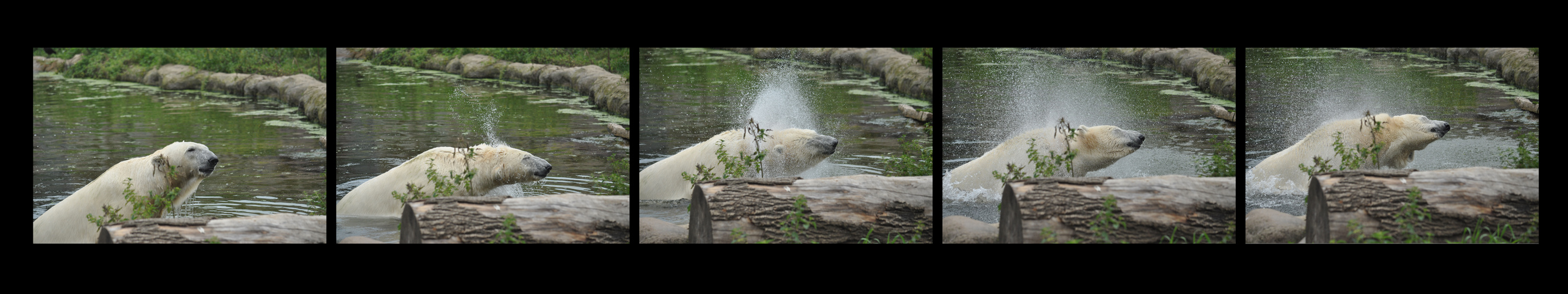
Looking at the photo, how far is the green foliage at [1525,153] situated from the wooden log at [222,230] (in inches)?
278

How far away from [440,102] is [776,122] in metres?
2.00

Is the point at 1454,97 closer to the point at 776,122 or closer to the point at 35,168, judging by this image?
the point at 776,122

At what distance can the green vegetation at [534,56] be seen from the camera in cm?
551

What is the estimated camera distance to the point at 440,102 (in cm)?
562

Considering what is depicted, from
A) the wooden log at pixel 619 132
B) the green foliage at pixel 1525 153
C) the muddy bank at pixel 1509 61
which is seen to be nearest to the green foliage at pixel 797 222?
the wooden log at pixel 619 132

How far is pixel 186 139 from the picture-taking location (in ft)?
18.7

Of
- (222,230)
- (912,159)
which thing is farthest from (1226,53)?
(222,230)

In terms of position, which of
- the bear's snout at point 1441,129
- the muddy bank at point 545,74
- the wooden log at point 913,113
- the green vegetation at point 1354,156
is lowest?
the green vegetation at point 1354,156

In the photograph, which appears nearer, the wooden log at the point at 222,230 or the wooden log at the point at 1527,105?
the wooden log at the point at 222,230

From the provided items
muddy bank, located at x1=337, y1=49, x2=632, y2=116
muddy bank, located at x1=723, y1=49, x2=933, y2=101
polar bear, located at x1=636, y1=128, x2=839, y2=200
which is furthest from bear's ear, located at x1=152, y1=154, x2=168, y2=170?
muddy bank, located at x1=723, y1=49, x2=933, y2=101

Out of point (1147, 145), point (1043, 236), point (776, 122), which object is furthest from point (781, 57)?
point (1147, 145)

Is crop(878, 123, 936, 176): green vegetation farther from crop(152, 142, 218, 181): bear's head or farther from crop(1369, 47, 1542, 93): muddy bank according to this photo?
crop(152, 142, 218, 181): bear's head

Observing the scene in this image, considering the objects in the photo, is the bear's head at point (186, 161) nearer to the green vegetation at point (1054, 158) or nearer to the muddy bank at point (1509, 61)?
the green vegetation at point (1054, 158)

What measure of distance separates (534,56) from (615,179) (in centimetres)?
88
